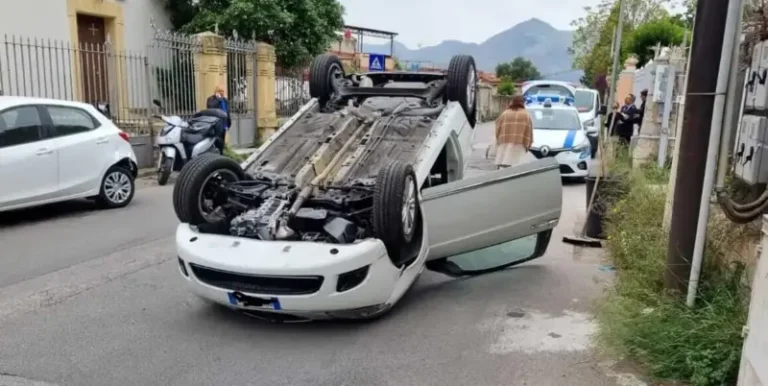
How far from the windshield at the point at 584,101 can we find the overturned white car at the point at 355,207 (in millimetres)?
14803

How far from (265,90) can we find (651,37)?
60.3 ft

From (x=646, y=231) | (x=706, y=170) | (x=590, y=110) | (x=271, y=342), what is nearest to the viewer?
(x=706, y=170)

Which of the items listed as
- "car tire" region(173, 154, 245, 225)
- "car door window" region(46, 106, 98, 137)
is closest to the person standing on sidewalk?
"car door window" region(46, 106, 98, 137)

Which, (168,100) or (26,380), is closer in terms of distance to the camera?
(26,380)

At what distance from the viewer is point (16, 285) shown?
5625 millimetres

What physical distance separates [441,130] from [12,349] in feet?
12.2

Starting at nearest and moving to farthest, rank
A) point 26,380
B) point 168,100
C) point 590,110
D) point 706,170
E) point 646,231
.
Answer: point 26,380 → point 706,170 → point 646,231 → point 168,100 → point 590,110

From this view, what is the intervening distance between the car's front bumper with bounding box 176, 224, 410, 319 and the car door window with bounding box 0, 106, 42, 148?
438 cm

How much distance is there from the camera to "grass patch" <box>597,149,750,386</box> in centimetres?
365

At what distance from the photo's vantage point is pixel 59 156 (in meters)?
8.21

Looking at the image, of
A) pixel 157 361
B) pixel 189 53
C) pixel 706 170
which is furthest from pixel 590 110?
pixel 157 361

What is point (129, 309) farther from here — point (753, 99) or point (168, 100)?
point (168, 100)

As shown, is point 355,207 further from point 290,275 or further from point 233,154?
point 233,154

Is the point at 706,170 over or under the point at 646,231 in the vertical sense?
over
